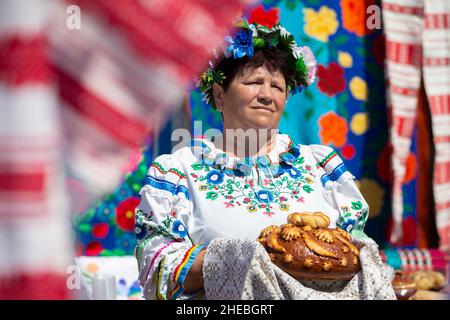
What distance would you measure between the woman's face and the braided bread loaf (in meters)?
0.46

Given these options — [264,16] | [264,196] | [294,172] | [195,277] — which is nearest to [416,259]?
[264,16]

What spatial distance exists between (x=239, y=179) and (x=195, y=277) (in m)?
0.36

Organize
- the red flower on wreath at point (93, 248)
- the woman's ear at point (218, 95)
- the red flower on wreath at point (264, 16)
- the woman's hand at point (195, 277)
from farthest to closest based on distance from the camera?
the red flower on wreath at point (264, 16) < the red flower on wreath at point (93, 248) < the woman's ear at point (218, 95) < the woman's hand at point (195, 277)

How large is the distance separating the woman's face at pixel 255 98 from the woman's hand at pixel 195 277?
47cm

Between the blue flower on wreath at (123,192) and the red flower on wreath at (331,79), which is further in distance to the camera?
the red flower on wreath at (331,79)

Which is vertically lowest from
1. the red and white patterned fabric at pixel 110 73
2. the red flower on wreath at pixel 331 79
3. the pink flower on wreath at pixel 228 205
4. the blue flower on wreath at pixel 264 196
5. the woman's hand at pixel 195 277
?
the woman's hand at pixel 195 277

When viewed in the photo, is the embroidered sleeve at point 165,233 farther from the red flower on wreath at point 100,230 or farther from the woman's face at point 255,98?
the red flower on wreath at point 100,230

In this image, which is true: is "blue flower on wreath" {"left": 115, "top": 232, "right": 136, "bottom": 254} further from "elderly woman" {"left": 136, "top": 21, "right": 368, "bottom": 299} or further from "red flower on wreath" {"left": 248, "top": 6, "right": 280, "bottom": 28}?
"elderly woman" {"left": 136, "top": 21, "right": 368, "bottom": 299}

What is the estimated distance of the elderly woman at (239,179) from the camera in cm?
185

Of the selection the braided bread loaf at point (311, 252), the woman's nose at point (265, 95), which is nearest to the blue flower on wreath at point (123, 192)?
the woman's nose at point (265, 95)

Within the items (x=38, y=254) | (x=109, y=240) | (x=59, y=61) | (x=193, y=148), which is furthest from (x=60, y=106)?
(x=109, y=240)

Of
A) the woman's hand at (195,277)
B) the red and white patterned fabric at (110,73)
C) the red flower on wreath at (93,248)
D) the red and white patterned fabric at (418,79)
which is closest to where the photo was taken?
the red and white patterned fabric at (110,73)

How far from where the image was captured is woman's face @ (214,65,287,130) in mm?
2020

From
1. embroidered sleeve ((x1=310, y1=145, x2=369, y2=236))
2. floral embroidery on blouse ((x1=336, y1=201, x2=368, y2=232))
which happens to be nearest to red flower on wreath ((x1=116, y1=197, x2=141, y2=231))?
embroidered sleeve ((x1=310, y1=145, x2=369, y2=236))
